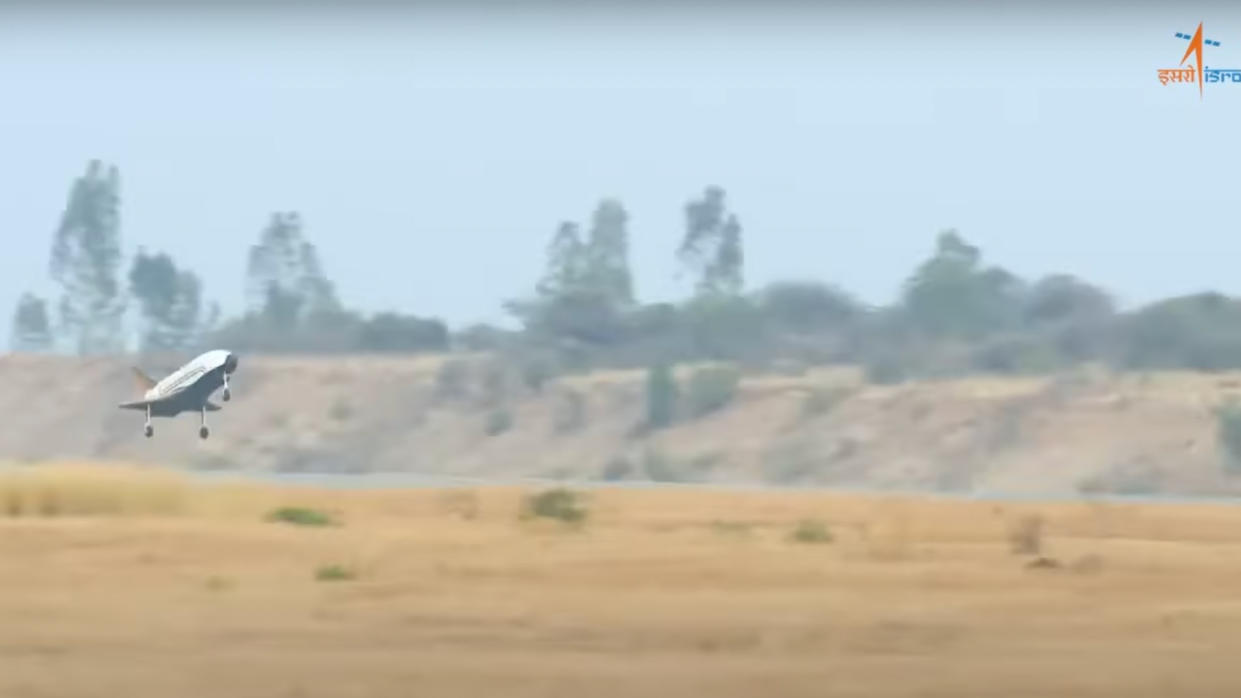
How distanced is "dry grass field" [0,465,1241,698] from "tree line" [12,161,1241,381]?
3127 centimetres

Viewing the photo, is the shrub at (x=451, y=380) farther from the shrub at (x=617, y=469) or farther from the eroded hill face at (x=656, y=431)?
the shrub at (x=617, y=469)

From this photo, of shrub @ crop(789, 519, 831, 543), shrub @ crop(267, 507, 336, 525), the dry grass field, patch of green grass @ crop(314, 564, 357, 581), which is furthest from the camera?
shrub @ crop(267, 507, 336, 525)

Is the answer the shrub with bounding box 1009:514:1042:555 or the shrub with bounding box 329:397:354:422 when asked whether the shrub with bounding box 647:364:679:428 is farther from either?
the shrub with bounding box 1009:514:1042:555

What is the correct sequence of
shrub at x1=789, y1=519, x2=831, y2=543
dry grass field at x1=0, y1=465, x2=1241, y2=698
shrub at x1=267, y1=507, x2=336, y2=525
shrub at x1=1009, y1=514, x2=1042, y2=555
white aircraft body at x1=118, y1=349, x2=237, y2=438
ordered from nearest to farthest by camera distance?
dry grass field at x1=0, y1=465, x2=1241, y2=698
shrub at x1=1009, y1=514, x2=1042, y2=555
shrub at x1=789, y1=519, x2=831, y2=543
shrub at x1=267, y1=507, x2=336, y2=525
white aircraft body at x1=118, y1=349, x2=237, y2=438

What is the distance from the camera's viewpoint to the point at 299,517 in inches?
1351

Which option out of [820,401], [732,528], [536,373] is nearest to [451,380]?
[536,373]

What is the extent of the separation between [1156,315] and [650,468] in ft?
48.9

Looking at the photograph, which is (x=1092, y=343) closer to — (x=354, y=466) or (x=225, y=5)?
(x=354, y=466)

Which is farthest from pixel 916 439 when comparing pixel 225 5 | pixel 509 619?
pixel 225 5

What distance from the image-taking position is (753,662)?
18531 mm

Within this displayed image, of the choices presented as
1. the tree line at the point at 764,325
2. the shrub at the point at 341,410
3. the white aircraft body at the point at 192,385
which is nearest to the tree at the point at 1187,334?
the tree line at the point at 764,325

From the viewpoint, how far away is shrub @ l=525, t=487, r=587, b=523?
3544 cm

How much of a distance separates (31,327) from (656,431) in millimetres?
19525

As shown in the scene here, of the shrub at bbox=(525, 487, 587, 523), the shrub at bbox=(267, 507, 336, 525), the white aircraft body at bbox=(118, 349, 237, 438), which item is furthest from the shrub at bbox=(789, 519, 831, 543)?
the white aircraft body at bbox=(118, 349, 237, 438)
